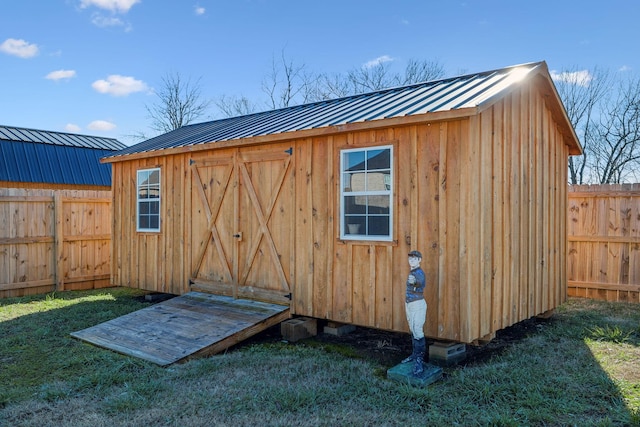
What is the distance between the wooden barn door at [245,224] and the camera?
7.02m

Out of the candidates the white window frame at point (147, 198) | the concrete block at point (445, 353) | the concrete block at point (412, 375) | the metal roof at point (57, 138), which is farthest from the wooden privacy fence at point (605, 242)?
the metal roof at point (57, 138)

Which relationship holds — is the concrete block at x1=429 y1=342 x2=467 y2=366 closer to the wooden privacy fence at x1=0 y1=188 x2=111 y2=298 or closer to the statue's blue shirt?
the statue's blue shirt

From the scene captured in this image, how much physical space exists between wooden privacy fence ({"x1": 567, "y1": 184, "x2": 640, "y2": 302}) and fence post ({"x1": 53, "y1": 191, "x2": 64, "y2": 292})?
412 inches

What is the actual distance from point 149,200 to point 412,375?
6.34 m

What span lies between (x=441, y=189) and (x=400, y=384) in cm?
211

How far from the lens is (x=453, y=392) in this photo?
4551 millimetres

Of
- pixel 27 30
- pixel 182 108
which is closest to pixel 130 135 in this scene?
pixel 182 108

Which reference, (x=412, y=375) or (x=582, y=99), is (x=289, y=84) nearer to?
(x=582, y=99)

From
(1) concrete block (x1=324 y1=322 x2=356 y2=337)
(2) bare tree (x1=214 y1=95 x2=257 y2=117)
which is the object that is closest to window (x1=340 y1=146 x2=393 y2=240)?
(1) concrete block (x1=324 y1=322 x2=356 y2=337)

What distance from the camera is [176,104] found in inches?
1142

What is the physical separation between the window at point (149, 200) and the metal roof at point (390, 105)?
0.50 meters

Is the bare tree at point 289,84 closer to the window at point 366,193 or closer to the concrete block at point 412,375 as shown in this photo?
the window at point 366,193

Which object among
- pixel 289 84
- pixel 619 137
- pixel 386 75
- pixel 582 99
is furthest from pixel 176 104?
pixel 619 137

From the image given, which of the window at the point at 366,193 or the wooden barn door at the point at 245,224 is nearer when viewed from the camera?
the window at the point at 366,193
